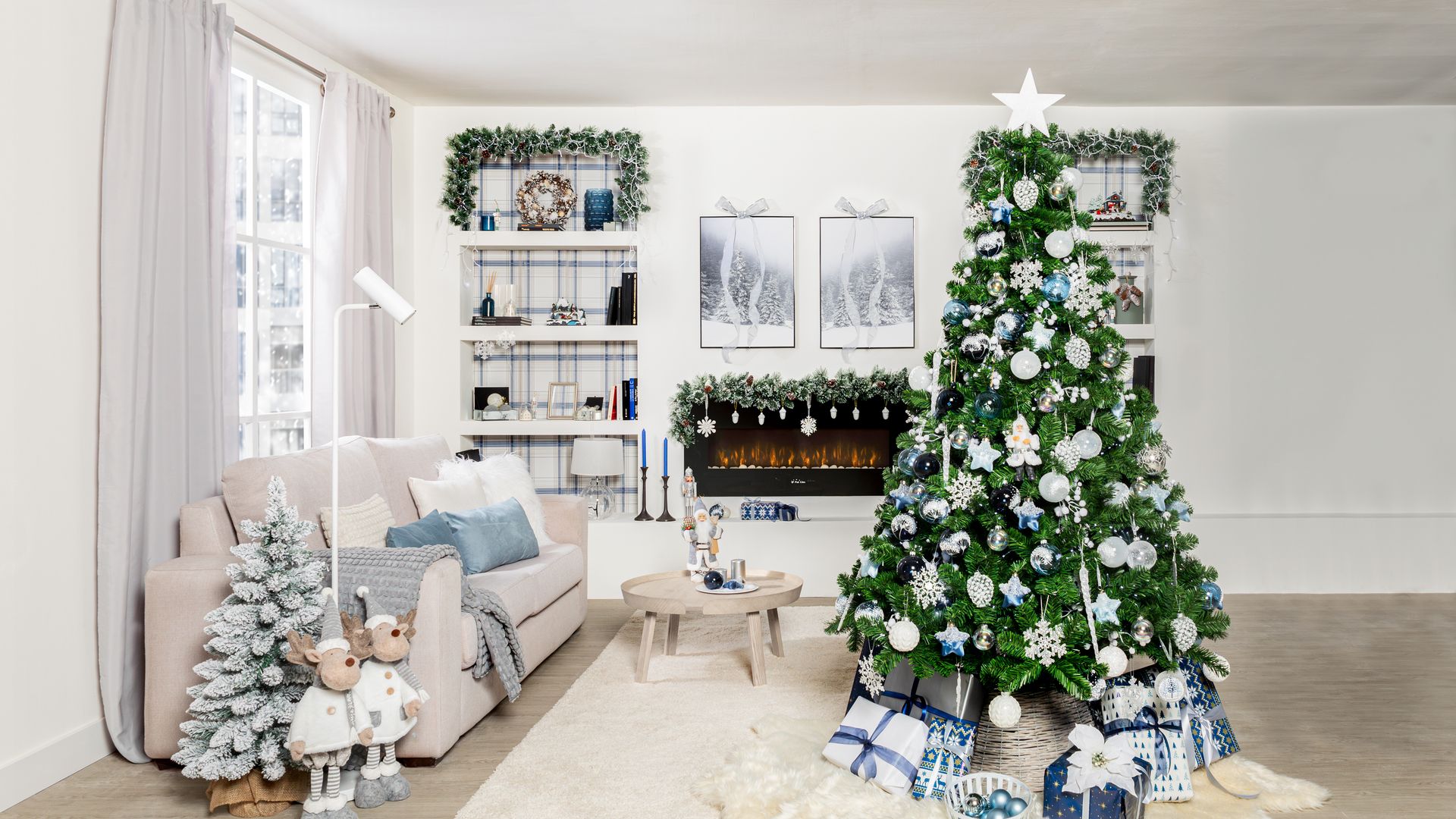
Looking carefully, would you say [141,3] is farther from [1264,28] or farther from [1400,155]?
[1400,155]

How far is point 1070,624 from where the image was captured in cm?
272

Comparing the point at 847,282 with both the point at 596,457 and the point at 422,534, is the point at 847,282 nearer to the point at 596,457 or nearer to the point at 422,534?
the point at 596,457

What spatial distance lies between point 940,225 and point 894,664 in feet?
11.8

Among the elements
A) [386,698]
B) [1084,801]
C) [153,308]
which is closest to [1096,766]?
[1084,801]

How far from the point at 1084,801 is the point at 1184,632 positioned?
1.89 feet

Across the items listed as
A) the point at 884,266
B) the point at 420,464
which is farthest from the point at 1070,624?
the point at 884,266

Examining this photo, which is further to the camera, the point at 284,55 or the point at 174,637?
the point at 284,55

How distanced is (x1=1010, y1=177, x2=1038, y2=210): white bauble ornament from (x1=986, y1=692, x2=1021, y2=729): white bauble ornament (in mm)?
1371

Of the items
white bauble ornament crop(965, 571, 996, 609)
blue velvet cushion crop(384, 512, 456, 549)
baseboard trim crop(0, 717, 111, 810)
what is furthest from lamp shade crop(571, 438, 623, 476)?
white bauble ornament crop(965, 571, 996, 609)

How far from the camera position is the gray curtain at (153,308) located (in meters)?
3.14

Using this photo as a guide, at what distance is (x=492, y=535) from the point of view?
158 inches

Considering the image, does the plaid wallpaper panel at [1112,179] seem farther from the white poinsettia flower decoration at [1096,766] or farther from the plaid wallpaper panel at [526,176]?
the white poinsettia flower decoration at [1096,766]

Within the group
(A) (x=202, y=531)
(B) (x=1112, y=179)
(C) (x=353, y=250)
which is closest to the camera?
(A) (x=202, y=531)

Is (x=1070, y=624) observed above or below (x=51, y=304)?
below
